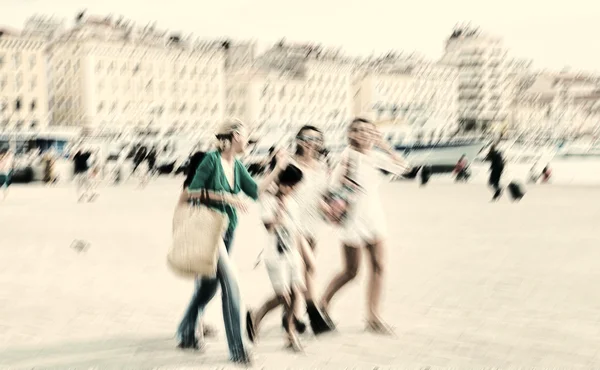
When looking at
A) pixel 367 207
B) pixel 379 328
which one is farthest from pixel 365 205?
pixel 379 328

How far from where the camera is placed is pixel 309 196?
16.3ft

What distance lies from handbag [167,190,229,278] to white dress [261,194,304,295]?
318mm

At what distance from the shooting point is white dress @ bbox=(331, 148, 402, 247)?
204 inches

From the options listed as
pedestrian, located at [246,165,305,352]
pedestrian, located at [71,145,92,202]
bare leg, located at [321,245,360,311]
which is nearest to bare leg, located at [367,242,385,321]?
bare leg, located at [321,245,360,311]

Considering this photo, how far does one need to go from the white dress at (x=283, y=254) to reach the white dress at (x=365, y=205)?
505 millimetres

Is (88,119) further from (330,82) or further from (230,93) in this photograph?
(330,82)

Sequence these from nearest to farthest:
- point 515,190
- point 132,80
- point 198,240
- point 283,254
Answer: point 198,240, point 283,254, point 515,190, point 132,80

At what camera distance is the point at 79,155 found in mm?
22750

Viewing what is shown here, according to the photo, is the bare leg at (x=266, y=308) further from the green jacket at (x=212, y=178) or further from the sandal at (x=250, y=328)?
the green jacket at (x=212, y=178)

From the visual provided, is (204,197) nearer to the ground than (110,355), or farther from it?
farther from it

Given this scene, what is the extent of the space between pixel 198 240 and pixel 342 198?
41.8 inches

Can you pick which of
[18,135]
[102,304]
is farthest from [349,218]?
[18,135]

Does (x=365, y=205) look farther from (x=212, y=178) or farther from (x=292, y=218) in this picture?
(x=212, y=178)

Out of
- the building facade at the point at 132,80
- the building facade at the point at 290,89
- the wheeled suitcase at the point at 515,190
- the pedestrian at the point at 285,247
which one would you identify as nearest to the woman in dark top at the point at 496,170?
the wheeled suitcase at the point at 515,190
